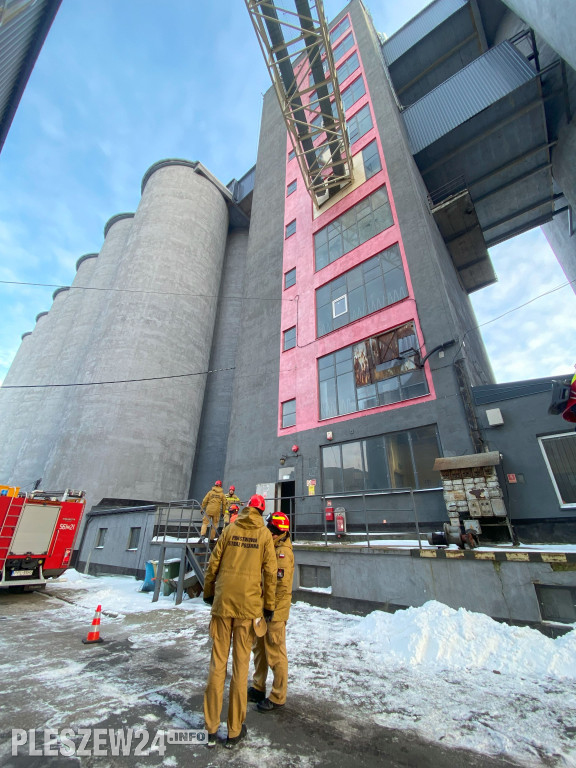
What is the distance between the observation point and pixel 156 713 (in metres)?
3.34

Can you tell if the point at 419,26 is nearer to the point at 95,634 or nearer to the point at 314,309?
the point at 314,309

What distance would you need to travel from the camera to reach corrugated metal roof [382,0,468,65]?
21120 millimetres

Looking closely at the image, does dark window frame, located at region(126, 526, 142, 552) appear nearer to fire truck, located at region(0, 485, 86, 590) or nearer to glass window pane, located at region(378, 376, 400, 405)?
fire truck, located at region(0, 485, 86, 590)

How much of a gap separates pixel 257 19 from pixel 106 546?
2864 centimetres

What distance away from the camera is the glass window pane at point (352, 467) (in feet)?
42.0

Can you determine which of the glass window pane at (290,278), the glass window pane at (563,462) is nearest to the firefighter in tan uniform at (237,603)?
the glass window pane at (563,462)

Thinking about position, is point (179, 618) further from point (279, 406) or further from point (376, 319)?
point (376, 319)

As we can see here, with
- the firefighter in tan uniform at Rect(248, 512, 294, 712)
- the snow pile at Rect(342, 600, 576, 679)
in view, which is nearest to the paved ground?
the firefighter in tan uniform at Rect(248, 512, 294, 712)

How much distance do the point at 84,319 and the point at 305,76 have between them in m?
Answer: 27.8

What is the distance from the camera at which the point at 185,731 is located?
10.0 feet

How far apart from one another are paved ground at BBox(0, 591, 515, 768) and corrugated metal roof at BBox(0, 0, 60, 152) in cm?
1144

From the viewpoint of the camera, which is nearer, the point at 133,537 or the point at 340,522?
the point at 340,522

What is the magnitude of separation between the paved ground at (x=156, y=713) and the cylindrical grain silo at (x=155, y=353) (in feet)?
49.8

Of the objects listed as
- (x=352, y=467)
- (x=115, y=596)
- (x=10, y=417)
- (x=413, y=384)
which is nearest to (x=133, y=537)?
(x=115, y=596)
